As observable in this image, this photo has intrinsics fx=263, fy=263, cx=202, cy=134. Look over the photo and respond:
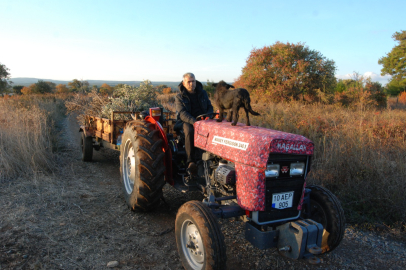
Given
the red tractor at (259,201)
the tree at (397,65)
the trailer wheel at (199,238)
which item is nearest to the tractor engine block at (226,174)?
the red tractor at (259,201)

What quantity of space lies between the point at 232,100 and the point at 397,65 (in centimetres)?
2396

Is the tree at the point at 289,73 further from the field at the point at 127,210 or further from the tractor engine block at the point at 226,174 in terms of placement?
the tractor engine block at the point at 226,174

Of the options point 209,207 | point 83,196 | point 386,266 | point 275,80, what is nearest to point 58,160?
point 83,196

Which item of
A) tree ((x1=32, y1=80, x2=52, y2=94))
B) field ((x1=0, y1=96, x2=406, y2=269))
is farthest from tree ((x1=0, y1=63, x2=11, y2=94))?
field ((x1=0, y1=96, x2=406, y2=269))

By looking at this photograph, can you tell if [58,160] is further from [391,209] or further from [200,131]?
[391,209]

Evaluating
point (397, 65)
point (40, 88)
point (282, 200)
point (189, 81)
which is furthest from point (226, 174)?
point (40, 88)

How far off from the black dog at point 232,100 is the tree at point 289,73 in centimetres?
787

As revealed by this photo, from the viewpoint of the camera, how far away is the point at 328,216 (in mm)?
2752

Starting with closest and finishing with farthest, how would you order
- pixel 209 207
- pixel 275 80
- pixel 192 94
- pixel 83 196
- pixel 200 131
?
pixel 209 207 → pixel 200 131 → pixel 192 94 → pixel 83 196 → pixel 275 80

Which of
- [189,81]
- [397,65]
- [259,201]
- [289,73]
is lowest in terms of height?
[259,201]

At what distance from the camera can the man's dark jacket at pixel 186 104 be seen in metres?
3.65

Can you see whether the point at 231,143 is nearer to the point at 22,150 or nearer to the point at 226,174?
the point at 226,174

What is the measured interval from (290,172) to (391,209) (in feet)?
8.03

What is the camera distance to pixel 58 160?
243 inches
